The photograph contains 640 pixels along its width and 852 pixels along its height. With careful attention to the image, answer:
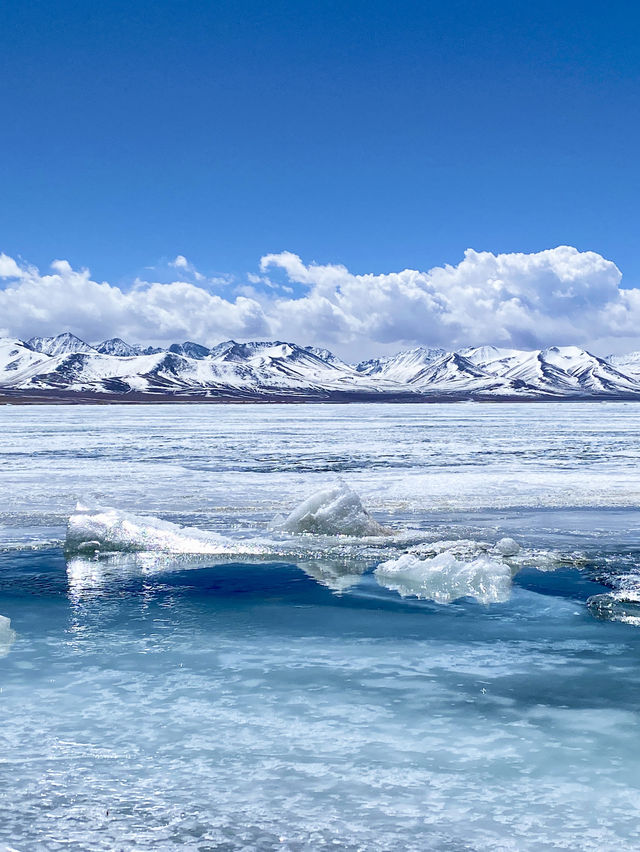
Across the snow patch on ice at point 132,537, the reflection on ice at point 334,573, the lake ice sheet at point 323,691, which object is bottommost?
the lake ice sheet at point 323,691

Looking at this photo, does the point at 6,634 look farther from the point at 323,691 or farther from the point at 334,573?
the point at 334,573

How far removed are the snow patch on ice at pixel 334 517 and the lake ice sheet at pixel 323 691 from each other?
0.31 m

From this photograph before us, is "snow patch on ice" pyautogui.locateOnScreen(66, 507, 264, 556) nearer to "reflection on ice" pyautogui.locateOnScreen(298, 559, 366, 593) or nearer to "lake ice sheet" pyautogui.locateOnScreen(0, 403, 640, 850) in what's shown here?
"lake ice sheet" pyautogui.locateOnScreen(0, 403, 640, 850)

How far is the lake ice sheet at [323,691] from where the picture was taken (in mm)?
5414

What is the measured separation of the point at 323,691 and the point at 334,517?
8.18 metres

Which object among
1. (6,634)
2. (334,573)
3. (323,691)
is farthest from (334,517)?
(323,691)

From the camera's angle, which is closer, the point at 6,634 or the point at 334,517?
the point at 6,634

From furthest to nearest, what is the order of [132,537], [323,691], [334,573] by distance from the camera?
1. [132,537]
2. [334,573]
3. [323,691]

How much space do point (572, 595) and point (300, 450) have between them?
2873cm

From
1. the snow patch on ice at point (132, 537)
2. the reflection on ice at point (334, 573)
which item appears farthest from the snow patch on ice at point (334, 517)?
the reflection on ice at point (334, 573)

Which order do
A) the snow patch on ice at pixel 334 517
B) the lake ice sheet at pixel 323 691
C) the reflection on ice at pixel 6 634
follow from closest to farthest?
the lake ice sheet at pixel 323 691 < the reflection on ice at pixel 6 634 < the snow patch on ice at pixel 334 517

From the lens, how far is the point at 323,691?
25.8 feet

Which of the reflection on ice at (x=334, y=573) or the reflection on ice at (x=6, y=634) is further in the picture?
the reflection on ice at (x=334, y=573)

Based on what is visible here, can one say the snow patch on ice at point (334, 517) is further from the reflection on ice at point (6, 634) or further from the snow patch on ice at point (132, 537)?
the reflection on ice at point (6, 634)
